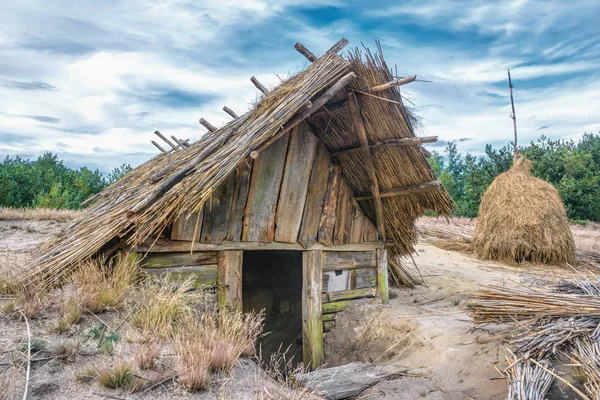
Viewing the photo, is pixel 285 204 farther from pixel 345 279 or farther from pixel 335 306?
pixel 335 306

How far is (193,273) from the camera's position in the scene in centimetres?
469

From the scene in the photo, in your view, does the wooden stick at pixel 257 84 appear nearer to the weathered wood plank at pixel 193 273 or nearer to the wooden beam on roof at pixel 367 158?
the wooden beam on roof at pixel 367 158

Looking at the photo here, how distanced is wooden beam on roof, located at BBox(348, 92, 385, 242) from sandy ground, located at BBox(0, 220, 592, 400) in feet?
4.16

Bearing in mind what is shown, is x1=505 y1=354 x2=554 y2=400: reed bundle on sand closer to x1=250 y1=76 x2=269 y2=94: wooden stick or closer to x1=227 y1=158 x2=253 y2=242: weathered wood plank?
x1=227 y1=158 x2=253 y2=242: weathered wood plank

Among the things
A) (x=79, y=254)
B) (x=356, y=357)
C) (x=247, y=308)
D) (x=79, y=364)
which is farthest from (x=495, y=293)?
(x=247, y=308)

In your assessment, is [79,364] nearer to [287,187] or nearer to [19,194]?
[287,187]

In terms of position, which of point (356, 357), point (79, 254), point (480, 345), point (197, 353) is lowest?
point (356, 357)

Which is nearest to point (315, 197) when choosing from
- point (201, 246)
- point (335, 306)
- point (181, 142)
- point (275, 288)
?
point (335, 306)

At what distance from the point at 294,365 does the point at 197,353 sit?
4.30 m

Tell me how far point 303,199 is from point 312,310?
1.57m

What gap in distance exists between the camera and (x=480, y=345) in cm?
426

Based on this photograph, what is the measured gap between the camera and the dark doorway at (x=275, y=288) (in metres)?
7.96

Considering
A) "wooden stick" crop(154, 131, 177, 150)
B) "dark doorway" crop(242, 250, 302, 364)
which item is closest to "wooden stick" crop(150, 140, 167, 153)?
"wooden stick" crop(154, 131, 177, 150)

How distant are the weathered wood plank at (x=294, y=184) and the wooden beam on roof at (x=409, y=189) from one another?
114cm
